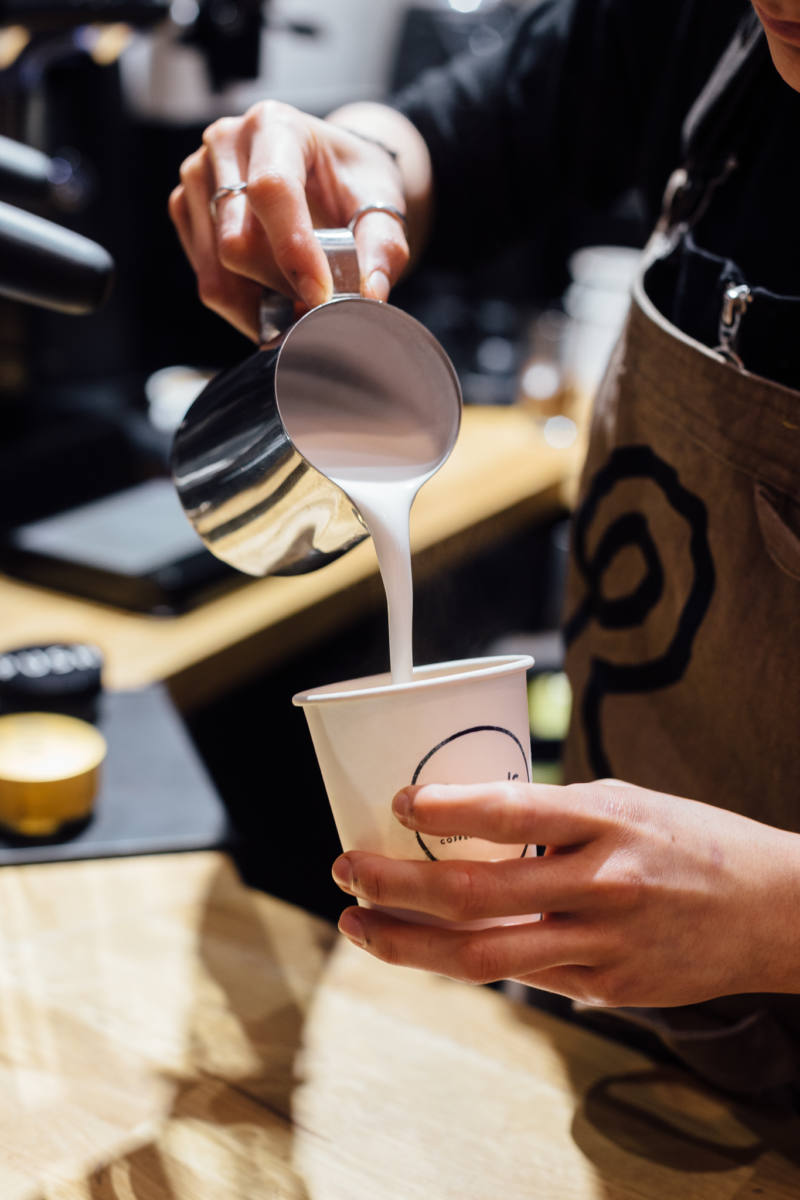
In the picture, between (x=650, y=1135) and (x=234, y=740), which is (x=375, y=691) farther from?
(x=234, y=740)

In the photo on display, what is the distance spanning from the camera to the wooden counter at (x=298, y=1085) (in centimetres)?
68

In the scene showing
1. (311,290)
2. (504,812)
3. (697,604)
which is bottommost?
(697,604)

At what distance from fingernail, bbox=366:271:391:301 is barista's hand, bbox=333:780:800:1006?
0.36 m

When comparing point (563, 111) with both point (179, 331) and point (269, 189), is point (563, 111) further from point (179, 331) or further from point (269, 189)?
point (179, 331)

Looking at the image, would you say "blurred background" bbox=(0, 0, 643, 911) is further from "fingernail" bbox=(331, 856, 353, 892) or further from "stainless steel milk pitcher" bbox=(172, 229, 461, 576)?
"fingernail" bbox=(331, 856, 353, 892)

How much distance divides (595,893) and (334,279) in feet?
1.37

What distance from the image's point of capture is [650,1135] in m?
0.73

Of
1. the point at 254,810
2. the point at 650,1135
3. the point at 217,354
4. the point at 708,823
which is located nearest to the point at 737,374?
the point at 708,823

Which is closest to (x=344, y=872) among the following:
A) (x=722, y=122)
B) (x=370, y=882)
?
(x=370, y=882)

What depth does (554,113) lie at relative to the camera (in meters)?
1.18

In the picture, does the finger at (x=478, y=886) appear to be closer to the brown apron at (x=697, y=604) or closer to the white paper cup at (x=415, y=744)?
the white paper cup at (x=415, y=744)

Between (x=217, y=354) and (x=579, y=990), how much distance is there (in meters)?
1.77

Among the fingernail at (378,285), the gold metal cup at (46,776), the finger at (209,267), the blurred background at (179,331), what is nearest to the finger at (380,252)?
the fingernail at (378,285)

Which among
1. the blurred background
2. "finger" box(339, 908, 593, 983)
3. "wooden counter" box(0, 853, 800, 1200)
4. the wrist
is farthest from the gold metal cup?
the wrist
